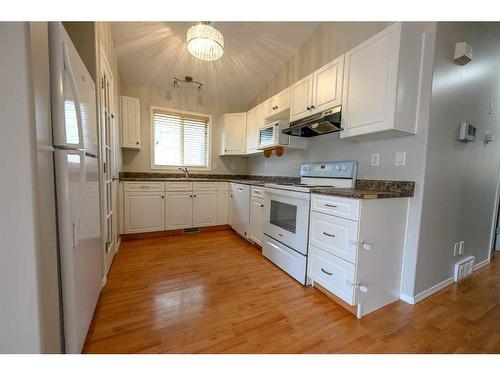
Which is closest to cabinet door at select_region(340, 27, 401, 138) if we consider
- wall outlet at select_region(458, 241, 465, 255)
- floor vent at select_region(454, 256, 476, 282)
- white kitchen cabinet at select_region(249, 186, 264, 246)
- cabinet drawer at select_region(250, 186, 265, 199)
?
cabinet drawer at select_region(250, 186, 265, 199)

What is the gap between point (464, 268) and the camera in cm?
206

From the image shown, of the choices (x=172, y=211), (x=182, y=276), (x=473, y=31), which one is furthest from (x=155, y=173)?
(x=473, y=31)

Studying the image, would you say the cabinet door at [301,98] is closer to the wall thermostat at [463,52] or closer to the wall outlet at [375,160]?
the wall outlet at [375,160]

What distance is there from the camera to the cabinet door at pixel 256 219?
8.91ft

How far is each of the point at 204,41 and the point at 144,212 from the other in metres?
2.39

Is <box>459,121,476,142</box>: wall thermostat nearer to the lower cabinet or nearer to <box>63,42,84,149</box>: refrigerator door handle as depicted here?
<box>63,42,84,149</box>: refrigerator door handle

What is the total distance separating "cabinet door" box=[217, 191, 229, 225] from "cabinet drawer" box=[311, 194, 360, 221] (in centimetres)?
212

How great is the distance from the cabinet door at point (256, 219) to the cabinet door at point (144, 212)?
142 centimetres

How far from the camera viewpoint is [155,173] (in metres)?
3.67

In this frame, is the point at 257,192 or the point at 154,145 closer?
the point at 257,192

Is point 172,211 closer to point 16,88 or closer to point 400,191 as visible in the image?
point 16,88

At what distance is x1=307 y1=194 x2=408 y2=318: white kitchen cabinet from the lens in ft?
4.85

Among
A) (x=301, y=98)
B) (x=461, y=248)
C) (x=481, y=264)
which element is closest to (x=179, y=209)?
(x=301, y=98)

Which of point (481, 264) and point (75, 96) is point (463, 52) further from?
point (75, 96)
